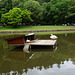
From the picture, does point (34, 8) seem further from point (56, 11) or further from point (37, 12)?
point (56, 11)

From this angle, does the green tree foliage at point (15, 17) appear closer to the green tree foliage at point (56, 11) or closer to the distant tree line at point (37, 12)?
the distant tree line at point (37, 12)

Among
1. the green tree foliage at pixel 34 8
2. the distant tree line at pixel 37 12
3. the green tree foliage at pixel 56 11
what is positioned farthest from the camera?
the green tree foliage at pixel 34 8

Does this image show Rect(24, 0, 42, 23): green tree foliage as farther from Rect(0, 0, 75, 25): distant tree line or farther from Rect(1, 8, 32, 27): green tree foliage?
Rect(1, 8, 32, 27): green tree foliage

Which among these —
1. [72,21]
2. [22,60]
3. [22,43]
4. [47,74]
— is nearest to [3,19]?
[72,21]

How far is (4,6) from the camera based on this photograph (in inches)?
1922

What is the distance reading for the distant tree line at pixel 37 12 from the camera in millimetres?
42281

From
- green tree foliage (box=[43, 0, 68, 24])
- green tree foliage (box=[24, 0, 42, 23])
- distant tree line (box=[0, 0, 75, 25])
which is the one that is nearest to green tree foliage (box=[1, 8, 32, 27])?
distant tree line (box=[0, 0, 75, 25])

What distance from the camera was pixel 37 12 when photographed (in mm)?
47250

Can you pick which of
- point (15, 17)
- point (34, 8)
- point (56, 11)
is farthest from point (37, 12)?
point (15, 17)

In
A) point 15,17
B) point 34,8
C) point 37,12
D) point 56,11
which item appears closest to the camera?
point 15,17

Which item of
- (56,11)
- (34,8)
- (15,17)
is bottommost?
(15,17)

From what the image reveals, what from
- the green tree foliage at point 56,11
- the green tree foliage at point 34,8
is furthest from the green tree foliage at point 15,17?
the green tree foliage at point 56,11

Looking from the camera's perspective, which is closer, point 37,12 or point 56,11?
point 56,11

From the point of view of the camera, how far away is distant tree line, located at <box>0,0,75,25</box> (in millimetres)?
42281
